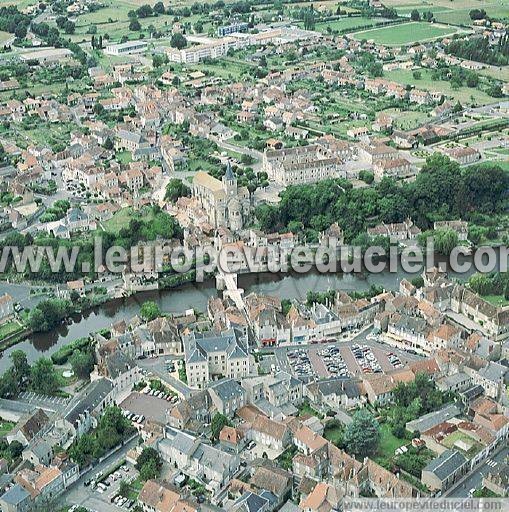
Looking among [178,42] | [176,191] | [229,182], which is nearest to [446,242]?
[229,182]

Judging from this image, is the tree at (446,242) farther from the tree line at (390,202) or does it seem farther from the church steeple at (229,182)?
the church steeple at (229,182)

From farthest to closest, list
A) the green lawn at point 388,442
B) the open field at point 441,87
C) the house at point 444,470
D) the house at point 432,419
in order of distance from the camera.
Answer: the open field at point 441,87, the house at point 432,419, the green lawn at point 388,442, the house at point 444,470

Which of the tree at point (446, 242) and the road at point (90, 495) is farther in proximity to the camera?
the tree at point (446, 242)


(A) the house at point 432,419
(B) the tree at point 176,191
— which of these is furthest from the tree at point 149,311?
(A) the house at point 432,419

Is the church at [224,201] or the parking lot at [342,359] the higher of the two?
the church at [224,201]

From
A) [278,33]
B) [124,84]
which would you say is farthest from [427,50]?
[124,84]

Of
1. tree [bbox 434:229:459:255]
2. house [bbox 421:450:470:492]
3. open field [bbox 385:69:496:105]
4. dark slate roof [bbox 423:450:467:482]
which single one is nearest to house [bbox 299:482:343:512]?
house [bbox 421:450:470:492]

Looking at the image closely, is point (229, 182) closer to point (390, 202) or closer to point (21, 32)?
point (390, 202)
